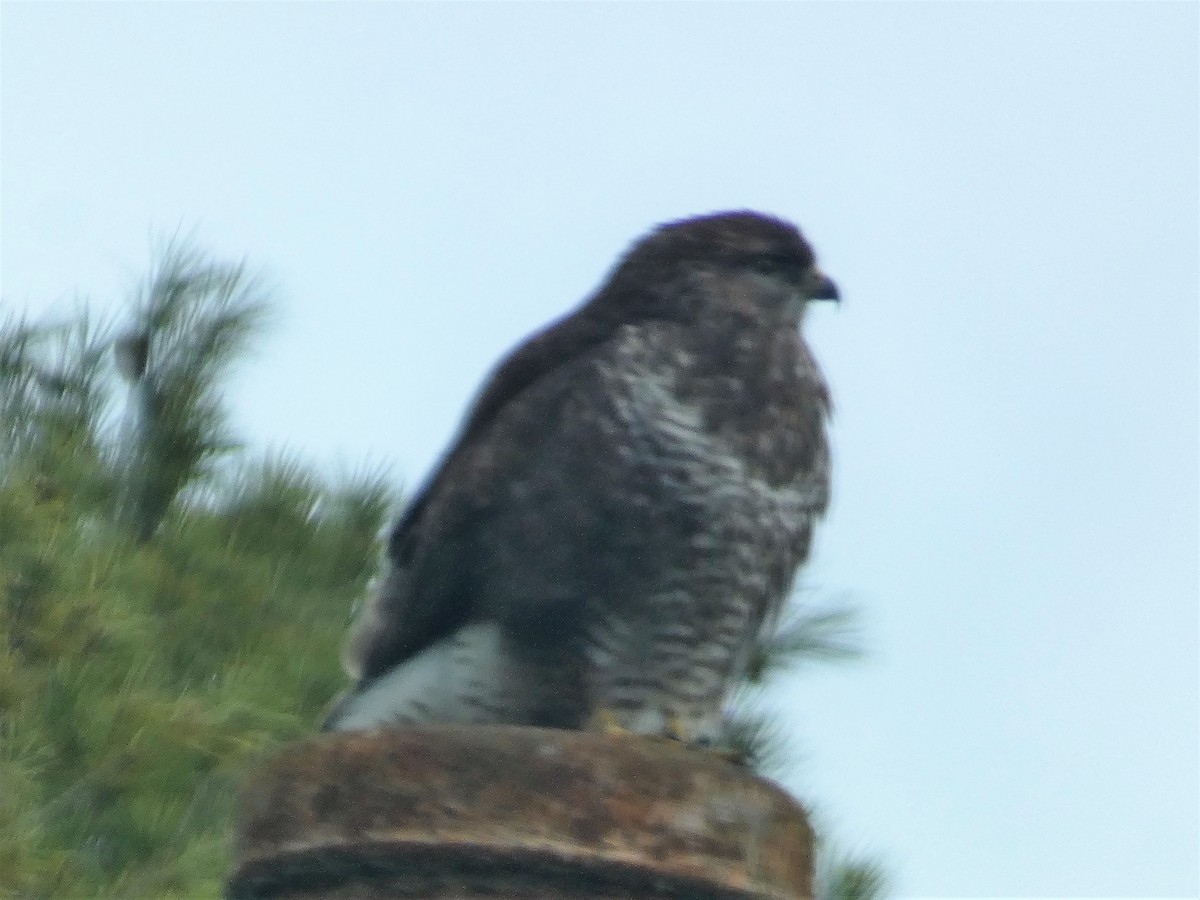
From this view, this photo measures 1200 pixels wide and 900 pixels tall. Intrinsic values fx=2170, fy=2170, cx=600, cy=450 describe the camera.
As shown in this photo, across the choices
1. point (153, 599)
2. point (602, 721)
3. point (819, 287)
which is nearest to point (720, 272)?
point (819, 287)

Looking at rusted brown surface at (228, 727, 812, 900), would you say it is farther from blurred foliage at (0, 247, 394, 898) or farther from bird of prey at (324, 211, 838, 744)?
blurred foliage at (0, 247, 394, 898)

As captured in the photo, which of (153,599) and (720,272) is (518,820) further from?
(153,599)

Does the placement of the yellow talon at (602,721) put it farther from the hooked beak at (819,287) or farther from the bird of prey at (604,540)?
the hooked beak at (819,287)

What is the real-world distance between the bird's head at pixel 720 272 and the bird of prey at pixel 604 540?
9 cm

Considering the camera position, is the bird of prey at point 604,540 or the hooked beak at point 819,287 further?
the hooked beak at point 819,287

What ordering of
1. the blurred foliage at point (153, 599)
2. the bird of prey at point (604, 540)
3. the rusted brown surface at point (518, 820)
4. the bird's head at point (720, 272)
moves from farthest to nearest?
the blurred foliage at point (153, 599) < the bird's head at point (720, 272) < the bird of prey at point (604, 540) < the rusted brown surface at point (518, 820)

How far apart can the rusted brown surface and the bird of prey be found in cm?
81

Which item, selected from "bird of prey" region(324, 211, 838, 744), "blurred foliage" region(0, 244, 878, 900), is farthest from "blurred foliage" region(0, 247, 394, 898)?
"bird of prey" region(324, 211, 838, 744)

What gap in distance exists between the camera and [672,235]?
4.07m

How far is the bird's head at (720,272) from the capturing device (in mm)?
3857

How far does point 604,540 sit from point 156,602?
4663 mm

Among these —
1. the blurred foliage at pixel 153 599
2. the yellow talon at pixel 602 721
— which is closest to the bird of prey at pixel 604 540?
the yellow talon at pixel 602 721

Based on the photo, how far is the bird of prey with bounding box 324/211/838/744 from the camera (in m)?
3.41

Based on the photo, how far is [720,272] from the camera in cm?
395
